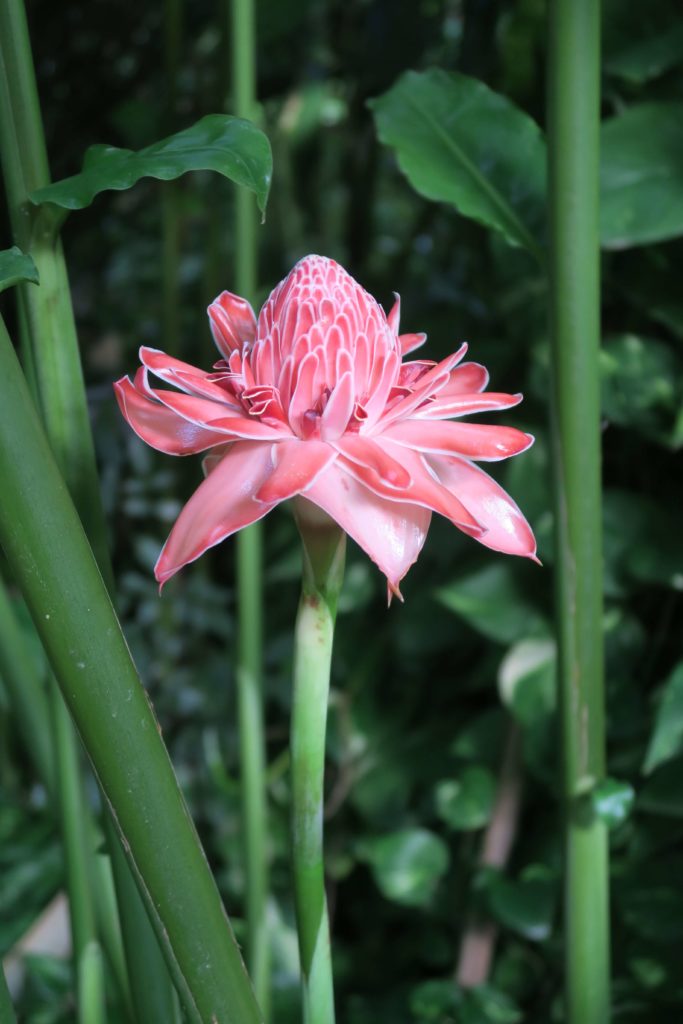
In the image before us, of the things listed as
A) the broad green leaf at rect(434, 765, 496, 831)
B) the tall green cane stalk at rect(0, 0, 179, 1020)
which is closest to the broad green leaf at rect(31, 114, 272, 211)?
the tall green cane stalk at rect(0, 0, 179, 1020)

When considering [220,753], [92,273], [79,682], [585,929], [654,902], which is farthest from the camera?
[92,273]

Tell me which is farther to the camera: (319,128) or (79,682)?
(319,128)

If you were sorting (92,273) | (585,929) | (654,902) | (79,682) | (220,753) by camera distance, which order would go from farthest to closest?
(92,273) < (220,753) < (654,902) < (585,929) < (79,682)

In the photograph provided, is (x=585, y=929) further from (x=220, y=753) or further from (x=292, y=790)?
(x=220, y=753)

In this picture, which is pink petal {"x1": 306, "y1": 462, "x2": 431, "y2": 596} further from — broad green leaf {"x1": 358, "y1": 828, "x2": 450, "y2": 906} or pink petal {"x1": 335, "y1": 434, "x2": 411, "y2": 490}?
broad green leaf {"x1": 358, "y1": 828, "x2": 450, "y2": 906}

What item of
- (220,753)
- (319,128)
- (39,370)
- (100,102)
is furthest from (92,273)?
(39,370)

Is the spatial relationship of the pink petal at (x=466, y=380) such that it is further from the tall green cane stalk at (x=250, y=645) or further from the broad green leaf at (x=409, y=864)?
the broad green leaf at (x=409, y=864)

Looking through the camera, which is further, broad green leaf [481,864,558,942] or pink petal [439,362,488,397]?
broad green leaf [481,864,558,942]

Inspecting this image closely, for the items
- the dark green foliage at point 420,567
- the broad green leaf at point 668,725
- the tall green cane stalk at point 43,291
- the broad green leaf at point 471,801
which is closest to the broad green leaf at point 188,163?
the tall green cane stalk at point 43,291
